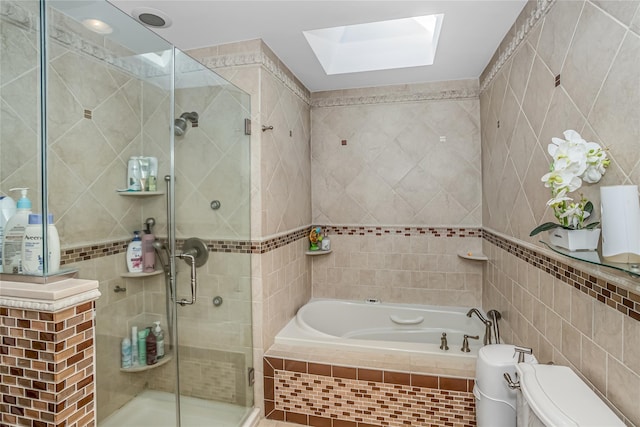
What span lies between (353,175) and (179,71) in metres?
1.82

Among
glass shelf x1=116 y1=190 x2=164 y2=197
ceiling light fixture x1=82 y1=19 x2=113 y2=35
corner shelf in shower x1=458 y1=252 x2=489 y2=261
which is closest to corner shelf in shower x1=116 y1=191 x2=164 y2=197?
glass shelf x1=116 y1=190 x2=164 y2=197

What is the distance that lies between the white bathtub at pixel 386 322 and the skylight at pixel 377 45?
198 cm

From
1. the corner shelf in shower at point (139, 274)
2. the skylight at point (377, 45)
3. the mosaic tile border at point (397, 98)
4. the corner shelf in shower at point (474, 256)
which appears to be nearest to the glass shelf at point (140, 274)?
the corner shelf in shower at point (139, 274)

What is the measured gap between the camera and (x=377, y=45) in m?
2.61

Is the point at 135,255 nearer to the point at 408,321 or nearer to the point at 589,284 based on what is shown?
the point at 589,284

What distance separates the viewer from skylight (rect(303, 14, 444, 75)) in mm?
2479

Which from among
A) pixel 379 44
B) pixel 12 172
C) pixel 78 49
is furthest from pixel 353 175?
pixel 12 172

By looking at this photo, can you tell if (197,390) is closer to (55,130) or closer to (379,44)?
(55,130)

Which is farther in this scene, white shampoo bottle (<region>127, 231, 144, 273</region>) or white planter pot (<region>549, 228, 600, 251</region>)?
white shampoo bottle (<region>127, 231, 144, 273</region>)

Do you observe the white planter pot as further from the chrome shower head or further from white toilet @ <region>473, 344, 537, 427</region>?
the chrome shower head

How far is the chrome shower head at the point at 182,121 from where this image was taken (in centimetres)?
168

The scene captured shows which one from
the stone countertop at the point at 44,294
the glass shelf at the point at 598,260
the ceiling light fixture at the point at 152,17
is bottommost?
the stone countertop at the point at 44,294

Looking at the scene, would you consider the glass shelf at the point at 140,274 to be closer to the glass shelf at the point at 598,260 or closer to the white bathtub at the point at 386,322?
the white bathtub at the point at 386,322

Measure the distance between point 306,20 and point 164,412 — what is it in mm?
2198
